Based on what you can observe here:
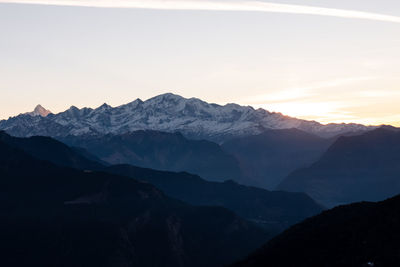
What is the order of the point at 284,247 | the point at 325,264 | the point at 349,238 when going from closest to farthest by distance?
the point at 325,264
the point at 349,238
the point at 284,247

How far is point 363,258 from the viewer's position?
481ft

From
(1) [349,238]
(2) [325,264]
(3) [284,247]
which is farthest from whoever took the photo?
(3) [284,247]

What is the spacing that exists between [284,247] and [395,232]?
33.1m

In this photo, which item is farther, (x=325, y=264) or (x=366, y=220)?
(x=366, y=220)

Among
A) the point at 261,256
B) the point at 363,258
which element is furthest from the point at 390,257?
the point at 261,256

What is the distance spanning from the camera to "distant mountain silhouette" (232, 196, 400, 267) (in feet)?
484

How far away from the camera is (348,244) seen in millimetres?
161375

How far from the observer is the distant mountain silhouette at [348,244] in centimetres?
14762

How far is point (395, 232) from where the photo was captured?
157 metres

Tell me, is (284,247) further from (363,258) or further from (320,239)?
(363,258)

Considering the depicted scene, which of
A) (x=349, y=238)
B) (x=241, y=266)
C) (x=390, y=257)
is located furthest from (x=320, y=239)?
(x=390, y=257)

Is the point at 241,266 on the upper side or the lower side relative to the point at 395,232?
lower

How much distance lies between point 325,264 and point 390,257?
1809cm

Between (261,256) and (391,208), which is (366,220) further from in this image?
(261,256)
